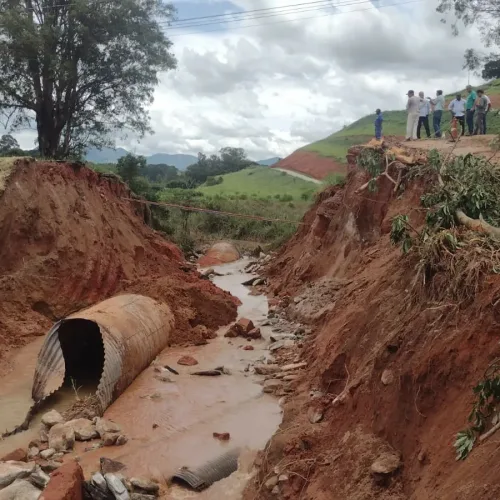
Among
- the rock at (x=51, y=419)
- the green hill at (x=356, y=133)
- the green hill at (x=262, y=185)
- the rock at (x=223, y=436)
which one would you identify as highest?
the green hill at (x=356, y=133)

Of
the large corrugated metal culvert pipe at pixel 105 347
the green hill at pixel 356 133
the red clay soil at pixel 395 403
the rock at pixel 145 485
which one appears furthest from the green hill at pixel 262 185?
the rock at pixel 145 485

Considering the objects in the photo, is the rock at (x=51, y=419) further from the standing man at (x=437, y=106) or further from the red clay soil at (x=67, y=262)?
the standing man at (x=437, y=106)

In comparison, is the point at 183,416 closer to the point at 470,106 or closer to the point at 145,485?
the point at 145,485

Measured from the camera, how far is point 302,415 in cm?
841

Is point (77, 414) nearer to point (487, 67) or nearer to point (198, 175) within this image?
point (487, 67)

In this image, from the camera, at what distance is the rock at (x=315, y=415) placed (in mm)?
7820

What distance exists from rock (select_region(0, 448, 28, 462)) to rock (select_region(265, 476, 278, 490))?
3.58 metres

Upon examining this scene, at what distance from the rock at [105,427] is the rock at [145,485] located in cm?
170

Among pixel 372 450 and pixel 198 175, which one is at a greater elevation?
pixel 198 175

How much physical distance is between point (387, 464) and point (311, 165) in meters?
56.7

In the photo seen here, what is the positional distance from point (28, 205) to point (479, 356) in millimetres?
12262

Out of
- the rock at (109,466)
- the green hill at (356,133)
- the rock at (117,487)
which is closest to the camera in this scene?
the rock at (117,487)

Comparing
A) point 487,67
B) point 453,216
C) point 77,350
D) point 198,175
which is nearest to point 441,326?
point 453,216

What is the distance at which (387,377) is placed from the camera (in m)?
6.38
